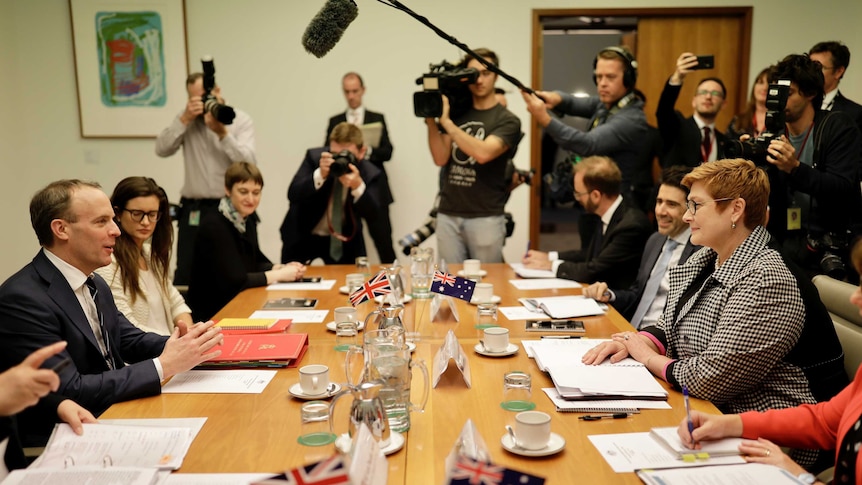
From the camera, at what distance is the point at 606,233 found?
3.29 metres

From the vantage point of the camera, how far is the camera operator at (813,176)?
2.94 meters

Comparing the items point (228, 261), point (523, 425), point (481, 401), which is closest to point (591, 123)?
point (228, 261)

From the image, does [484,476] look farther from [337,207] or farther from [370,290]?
[337,207]

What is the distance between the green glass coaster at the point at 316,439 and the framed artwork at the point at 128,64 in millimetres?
4599

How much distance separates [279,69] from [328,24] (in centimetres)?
323

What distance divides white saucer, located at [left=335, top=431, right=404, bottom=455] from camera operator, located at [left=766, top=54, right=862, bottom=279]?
2098 millimetres

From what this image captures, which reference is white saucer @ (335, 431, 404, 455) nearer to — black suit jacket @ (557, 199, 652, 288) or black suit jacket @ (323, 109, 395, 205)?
black suit jacket @ (557, 199, 652, 288)

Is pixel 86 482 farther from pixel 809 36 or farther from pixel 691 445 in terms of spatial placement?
pixel 809 36

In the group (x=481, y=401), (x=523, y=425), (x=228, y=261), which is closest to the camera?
(x=523, y=425)

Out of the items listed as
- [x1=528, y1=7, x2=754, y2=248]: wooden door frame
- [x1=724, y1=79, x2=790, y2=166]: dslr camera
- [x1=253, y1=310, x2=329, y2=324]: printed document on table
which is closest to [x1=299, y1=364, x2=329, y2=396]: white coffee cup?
[x1=253, y1=310, x2=329, y2=324]: printed document on table

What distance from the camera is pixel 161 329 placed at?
278 centimetres

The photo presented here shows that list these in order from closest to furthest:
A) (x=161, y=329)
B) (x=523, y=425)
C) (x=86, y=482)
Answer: (x=86, y=482), (x=523, y=425), (x=161, y=329)

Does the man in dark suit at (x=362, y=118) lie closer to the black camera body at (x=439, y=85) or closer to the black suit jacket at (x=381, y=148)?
the black suit jacket at (x=381, y=148)

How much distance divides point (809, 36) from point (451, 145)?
3362mm
